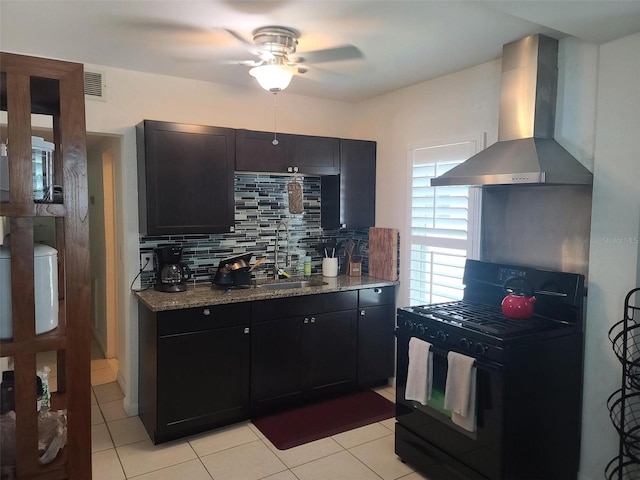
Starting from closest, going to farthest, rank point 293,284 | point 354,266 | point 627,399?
1. point 627,399
2. point 293,284
3. point 354,266

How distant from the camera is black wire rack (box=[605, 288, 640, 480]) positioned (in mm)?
2162

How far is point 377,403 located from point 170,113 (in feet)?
8.96

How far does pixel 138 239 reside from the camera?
338cm

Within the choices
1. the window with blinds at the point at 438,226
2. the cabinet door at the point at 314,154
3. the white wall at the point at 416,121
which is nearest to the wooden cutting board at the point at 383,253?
the white wall at the point at 416,121

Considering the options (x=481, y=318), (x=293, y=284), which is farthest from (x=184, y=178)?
(x=481, y=318)

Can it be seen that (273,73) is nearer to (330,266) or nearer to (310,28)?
(310,28)

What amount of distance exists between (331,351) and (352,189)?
4.46 ft

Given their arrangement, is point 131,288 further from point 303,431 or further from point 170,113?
point 303,431

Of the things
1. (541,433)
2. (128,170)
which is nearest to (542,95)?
(541,433)

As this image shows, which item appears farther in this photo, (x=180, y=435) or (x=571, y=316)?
(x=180, y=435)

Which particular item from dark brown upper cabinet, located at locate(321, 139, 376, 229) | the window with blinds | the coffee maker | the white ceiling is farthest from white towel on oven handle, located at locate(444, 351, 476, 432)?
the coffee maker

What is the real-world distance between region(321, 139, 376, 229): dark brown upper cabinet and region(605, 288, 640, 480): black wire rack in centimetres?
211

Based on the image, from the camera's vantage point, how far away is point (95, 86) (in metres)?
3.17

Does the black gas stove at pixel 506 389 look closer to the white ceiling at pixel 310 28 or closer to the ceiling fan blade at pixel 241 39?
the white ceiling at pixel 310 28
